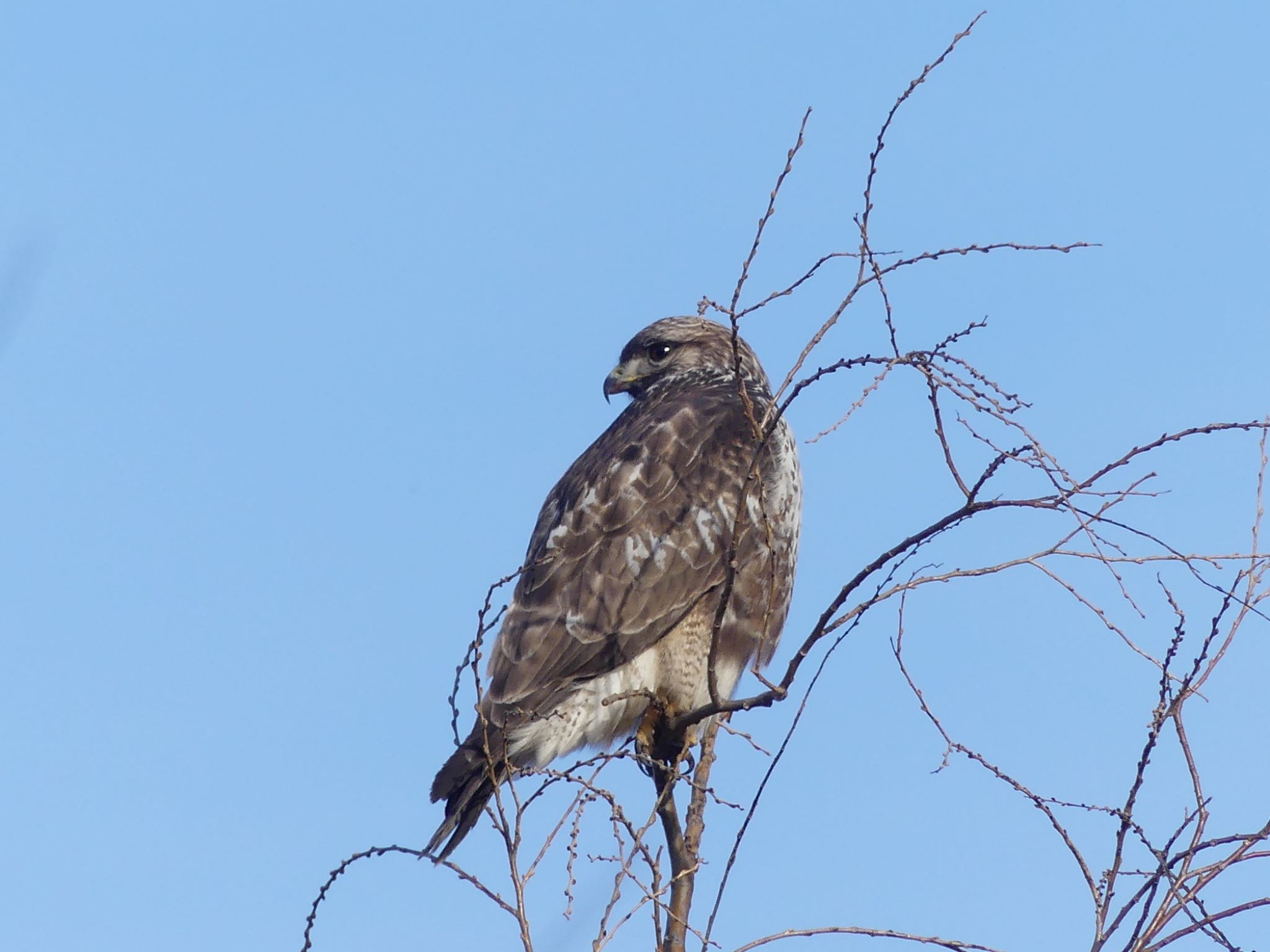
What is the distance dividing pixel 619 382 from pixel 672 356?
28 cm

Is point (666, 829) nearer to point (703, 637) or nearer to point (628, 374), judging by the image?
point (703, 637)

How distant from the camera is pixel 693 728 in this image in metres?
5.19

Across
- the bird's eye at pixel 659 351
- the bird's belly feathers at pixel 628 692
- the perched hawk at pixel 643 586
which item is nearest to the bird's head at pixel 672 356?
the bird's eye at pixel 659 351

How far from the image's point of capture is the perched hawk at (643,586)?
5184 millimetres

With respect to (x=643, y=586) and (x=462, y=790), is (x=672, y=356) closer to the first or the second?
(x=643, y=586)

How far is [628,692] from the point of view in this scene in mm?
5129

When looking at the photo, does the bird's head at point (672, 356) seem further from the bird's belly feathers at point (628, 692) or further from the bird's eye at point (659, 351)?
the bird's belly feathers at point (628, 692)

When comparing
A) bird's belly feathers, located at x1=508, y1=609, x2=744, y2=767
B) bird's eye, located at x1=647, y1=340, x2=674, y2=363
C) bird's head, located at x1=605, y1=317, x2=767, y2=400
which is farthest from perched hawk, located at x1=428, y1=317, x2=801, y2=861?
bird's eye, located at x1=647, y1=340, x2=674, y2=363

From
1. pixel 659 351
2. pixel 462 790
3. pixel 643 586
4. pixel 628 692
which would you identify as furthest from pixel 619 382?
pixel 462 790

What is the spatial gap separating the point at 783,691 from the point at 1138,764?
82 cm

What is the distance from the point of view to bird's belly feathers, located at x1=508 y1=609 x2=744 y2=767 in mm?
5156

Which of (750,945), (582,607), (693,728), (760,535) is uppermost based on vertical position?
(760,535)

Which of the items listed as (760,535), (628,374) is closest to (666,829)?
(760,535)

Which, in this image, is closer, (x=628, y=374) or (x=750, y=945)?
(x=750, y=945)
